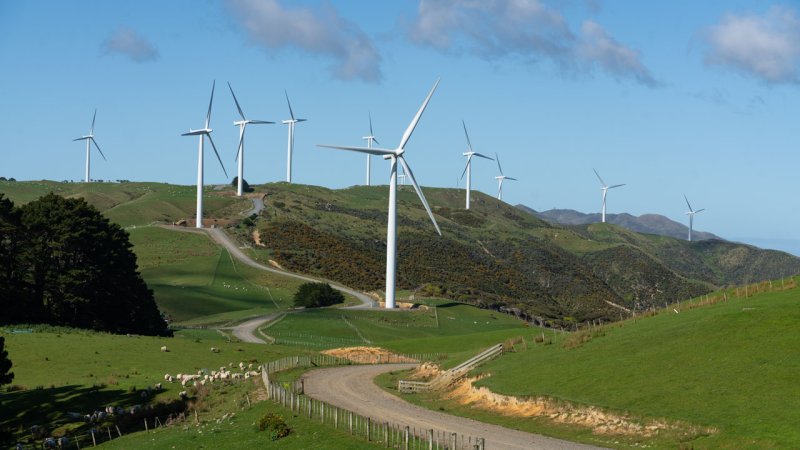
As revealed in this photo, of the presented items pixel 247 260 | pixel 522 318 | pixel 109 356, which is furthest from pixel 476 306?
pixel 109 356

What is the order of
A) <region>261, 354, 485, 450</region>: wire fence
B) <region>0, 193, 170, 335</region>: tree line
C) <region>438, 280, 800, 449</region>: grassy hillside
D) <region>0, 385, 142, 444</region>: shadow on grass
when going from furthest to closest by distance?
<region>0, 193, 170, 335</region>: tree line
<region>0, 385, 142, 444</region>: shadow on grass
<region>261, 354, 485, 450</region>: wire fence
<region>438, 280, 800, 449</region>: grassy hillside

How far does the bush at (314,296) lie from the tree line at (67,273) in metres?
35.3

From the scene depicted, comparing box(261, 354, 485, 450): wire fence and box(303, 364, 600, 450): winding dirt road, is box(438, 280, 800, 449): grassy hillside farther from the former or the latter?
box(261, 354, 485, 450): wire fence

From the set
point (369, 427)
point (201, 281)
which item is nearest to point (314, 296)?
point (201, 281)

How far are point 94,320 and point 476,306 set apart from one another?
220ft

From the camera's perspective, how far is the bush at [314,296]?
136 metres

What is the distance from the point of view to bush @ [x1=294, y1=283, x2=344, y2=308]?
448 feet

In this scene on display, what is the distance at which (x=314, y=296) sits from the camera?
137 metres

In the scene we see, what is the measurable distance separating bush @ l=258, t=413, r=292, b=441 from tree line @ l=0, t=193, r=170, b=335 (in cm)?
4572

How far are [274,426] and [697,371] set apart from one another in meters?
18.7

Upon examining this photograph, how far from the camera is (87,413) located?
55.7 meters

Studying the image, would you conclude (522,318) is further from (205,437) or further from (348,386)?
(205,437)

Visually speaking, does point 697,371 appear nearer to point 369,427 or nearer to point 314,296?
point 369,427

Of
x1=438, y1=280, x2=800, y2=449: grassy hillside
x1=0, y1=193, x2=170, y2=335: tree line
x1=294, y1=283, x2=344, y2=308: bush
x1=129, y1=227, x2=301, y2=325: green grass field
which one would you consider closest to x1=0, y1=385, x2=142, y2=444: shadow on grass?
x1=438, y1=280, x2=800, y2=449: grassy hillside
